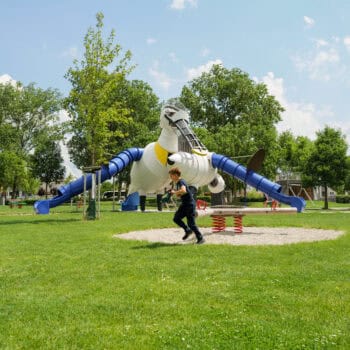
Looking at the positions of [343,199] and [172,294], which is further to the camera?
[343,199]

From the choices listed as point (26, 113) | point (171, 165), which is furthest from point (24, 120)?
point (171, 165)

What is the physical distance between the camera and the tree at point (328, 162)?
36.7 metres

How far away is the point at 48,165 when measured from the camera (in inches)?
2516

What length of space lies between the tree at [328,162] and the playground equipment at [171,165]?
12135mm

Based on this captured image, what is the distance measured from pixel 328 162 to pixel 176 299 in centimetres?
3430

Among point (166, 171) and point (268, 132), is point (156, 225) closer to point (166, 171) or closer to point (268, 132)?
point (166, 171)

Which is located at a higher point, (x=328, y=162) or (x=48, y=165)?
(x=48, y=165)

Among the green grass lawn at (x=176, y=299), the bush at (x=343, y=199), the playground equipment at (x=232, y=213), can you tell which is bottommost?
the green grass lawn at (x=176, y=299)

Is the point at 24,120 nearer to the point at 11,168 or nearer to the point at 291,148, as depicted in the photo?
the point at 11,168

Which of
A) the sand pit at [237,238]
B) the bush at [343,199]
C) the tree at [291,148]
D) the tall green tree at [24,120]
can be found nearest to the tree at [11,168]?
the tall green tree at [24,120]

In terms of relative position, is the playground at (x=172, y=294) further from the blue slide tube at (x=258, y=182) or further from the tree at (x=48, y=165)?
the tree at (x=48, y=165)

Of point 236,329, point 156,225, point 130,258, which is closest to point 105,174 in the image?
point 156,225

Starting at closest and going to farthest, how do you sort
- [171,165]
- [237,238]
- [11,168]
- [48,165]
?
[237,238] < [171,165] < [11,168] < [48,165]

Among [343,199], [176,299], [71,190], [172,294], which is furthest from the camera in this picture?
[343,199]
